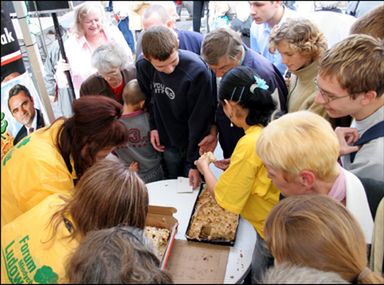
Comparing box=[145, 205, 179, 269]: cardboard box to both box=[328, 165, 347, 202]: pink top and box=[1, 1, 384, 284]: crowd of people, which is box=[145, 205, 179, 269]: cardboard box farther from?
box=[328, 165, 347, 202]: pink top

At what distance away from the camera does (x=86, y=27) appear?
9.21 feet

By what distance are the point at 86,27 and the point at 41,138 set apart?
1630 millimetres

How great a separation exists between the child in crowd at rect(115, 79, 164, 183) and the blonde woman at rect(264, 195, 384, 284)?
142 centimetres

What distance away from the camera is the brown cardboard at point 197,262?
4.43 feet

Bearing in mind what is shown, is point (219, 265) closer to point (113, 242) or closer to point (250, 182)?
point (250, 182)

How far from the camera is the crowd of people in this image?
953 mm

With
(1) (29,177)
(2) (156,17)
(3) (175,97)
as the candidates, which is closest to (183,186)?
(3) (175,97)

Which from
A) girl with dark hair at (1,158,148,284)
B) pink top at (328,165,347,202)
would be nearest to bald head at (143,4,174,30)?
girl with dark hair at (1,158,148,284)

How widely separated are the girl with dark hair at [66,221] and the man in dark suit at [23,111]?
54 cm

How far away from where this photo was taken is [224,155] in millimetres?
2322

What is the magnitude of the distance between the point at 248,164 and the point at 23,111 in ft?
3.59

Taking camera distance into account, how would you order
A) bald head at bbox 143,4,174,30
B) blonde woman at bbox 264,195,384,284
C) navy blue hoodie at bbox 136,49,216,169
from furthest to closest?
bald head at bbox 143,4,174,30
navy blue hoodie at bbox 136,49,216,169
blonde woman at bbox 264,195,384,284

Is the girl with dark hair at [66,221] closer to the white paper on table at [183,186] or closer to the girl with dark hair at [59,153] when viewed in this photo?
the girl with dark hair at [59,153]

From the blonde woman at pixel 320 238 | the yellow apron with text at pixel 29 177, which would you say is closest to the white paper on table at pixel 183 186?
the yellow apron with text at pixel 29 177
